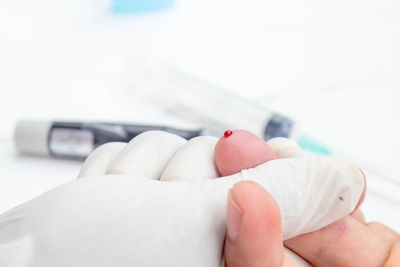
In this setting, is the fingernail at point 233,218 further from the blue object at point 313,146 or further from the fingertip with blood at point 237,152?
the blue object at point 313,146

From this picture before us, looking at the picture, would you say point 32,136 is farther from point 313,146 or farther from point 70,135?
point 313,146

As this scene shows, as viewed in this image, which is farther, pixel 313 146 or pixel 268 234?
pixel 313 146

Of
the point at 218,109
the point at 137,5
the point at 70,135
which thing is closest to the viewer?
the point at 70,135

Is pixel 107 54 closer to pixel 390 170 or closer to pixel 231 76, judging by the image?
pixel 231 76

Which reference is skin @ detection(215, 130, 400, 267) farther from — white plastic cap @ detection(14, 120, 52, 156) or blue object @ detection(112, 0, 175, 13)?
blue object @ detection(112, 0, 175, 13)

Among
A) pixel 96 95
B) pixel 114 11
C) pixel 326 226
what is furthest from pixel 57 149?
pixel 114 11

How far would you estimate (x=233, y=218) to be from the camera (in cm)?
28

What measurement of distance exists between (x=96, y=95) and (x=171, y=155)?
22.2 inches

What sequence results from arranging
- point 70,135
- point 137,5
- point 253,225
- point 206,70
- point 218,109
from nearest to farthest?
point 253,225 → point 70,135 → point 218,109 → point 206,70 → point 137,5

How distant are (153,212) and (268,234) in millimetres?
84

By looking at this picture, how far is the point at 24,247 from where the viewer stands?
29 cm

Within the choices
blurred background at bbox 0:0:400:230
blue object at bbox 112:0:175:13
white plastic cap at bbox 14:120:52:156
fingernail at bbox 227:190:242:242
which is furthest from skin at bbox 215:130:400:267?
blue object at bbox 112:0:175:13

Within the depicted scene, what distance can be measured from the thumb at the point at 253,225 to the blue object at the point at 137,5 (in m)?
Result: 1.07

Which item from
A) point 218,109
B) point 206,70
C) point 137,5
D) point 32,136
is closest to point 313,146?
point 218,109
